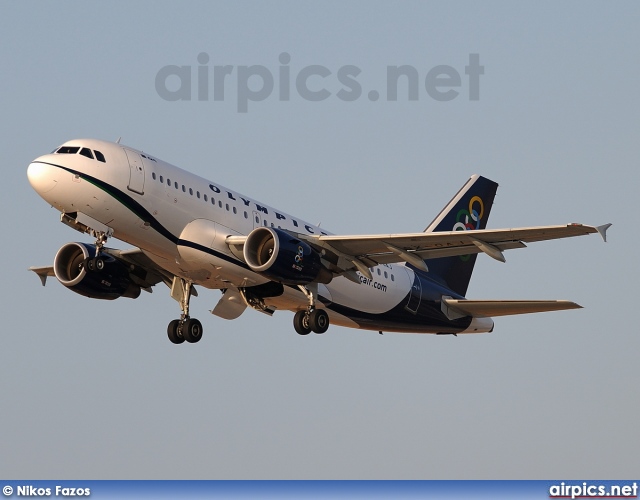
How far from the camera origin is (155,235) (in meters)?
45.0

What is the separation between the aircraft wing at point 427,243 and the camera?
43156 millimetres

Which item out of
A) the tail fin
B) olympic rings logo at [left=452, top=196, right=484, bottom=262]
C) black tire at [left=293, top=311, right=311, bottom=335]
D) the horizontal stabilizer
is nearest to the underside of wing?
black tire at [left=293, top=311, right=311, bottom=335]

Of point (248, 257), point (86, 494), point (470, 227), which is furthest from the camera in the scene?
point (470, 227)

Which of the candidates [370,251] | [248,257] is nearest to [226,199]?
[248,257]

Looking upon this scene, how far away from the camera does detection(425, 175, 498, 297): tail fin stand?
57.8 meters

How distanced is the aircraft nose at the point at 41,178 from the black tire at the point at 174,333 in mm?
9068

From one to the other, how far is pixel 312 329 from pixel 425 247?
17.4ft

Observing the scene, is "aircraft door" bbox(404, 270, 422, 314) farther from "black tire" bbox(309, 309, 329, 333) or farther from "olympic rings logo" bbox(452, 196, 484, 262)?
"olympic rings logo" bbox(452, 196, 484, 262)

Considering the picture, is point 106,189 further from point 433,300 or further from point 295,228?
point 433,300

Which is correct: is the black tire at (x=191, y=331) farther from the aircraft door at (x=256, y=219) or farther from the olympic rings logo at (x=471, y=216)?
the olympic rings logo at (x=471, y=216)

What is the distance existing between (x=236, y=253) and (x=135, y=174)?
477cm

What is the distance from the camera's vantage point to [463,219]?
198 ft

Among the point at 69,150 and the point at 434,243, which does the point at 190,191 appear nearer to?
the point at 69,150

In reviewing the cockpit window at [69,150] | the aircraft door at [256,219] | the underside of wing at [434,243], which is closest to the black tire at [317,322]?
the underside of wing at [434,243]
